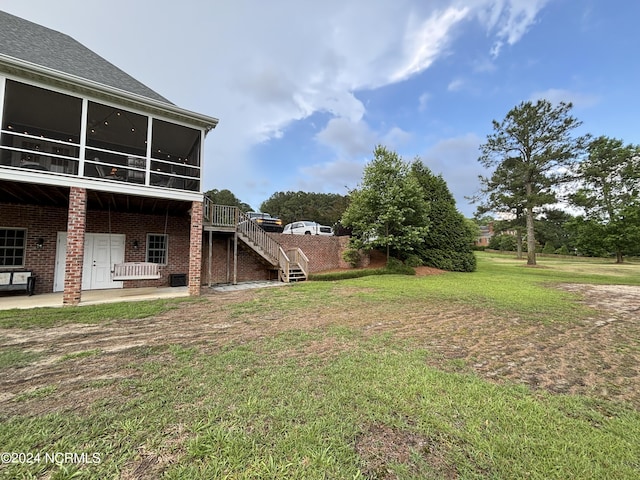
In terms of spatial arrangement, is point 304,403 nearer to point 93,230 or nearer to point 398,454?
point 398,454

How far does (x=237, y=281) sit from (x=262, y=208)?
1841 inches

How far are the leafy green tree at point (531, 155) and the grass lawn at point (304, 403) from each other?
22460 millimetres

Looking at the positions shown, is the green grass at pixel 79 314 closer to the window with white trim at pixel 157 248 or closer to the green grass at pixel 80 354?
the green grass at pixel 80 354

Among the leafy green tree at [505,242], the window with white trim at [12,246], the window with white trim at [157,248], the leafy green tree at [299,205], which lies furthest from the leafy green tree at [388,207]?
the leafy green tree at [505,242]

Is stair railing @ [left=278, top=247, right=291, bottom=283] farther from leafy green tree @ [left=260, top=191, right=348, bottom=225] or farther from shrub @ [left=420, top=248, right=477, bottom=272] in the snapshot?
leafy green tree @ [left=260, top=191, right=348, bottom=225]

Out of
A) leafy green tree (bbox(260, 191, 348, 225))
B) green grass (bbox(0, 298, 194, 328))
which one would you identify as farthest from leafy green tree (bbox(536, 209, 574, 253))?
green grass (bbox(0, 298, 194, 328))

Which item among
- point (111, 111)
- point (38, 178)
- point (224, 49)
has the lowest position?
point (38, 178)

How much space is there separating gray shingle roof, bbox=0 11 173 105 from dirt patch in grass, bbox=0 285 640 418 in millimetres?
6771

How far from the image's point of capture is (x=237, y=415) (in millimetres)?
2332

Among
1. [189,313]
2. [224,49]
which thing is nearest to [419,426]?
[189,313]

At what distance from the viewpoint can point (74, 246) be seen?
266 inches

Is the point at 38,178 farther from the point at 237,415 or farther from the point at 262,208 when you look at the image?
the point at 262,208

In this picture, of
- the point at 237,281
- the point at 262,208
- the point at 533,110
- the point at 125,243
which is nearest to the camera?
the point at 125,243

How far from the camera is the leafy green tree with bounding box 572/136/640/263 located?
24.8m
